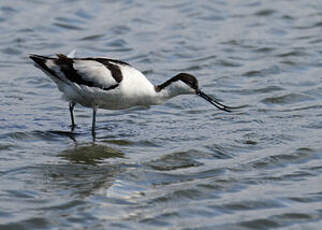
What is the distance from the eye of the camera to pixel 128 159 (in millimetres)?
8195

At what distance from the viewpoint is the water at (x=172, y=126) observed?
6613 millimetres

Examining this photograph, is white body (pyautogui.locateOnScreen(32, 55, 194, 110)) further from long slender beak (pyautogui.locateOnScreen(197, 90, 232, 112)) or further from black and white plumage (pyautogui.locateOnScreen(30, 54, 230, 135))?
long slender beak (pyautogui.locateOnScreen(197, 90, 232, 112))

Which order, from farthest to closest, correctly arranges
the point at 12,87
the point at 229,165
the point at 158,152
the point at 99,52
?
the point at 99,52, the point at 12,87, the point at 158,152, the point at 229,165

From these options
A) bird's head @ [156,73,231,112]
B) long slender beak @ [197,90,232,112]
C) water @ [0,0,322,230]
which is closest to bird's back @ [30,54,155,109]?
bird's head @ [156,73,231,112]

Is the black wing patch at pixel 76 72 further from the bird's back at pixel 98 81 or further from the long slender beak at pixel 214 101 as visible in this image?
the long slender beak at pixel 214 101

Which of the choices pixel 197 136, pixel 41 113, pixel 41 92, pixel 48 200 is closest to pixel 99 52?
pixel 41 92

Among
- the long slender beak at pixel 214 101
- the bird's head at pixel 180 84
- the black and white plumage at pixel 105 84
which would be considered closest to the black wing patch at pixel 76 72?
the black and white plumage at pixel 105 84

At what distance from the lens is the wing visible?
29.7 ft

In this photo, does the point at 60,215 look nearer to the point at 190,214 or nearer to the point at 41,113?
the point at 190,214

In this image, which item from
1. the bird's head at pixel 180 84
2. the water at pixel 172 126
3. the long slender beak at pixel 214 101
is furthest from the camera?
the long slender beak at pixel 214 101

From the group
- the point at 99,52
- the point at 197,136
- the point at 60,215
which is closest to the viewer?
the point at 60,215

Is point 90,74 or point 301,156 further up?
point 90,74

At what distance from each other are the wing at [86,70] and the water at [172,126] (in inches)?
24.9

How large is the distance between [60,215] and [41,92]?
4758mm
